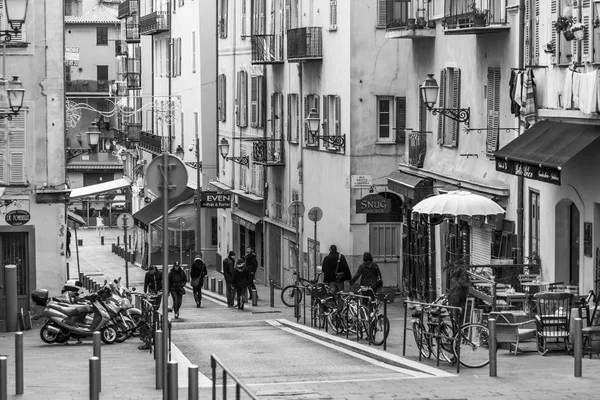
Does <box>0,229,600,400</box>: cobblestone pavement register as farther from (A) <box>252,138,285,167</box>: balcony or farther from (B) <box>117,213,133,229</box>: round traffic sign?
(A) <box>252,138,285,167</box>: balcony

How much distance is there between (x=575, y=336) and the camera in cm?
1742

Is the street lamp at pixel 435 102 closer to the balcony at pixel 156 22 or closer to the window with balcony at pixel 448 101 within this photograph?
the window with balcony at pixel 448 101

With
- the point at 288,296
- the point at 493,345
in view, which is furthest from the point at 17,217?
the point at 493,345

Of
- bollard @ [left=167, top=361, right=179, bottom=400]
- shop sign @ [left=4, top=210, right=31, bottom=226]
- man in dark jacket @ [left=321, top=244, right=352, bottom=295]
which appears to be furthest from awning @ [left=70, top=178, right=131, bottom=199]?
bollard @ [left=167, top=361, right=179, bottom=400]

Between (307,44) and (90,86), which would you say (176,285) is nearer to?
(307,44)

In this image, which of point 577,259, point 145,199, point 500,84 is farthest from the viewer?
point 145,199


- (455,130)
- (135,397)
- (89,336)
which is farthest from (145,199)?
(135,397)

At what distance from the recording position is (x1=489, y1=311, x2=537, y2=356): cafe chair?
20.7 meters

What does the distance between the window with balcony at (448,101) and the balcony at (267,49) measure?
49.8 ft

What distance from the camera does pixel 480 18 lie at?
29.1m

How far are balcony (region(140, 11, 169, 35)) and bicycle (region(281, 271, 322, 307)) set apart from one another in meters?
31.7

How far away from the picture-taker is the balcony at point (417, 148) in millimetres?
35719

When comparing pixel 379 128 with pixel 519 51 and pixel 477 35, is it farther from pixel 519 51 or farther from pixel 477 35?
pixel 519 51

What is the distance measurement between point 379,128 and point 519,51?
43.4 ft
